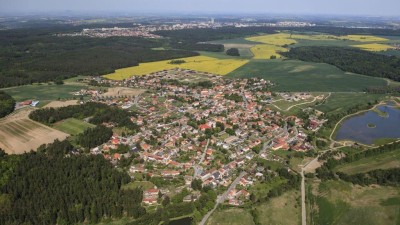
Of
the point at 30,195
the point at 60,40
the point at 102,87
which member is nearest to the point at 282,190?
the point at 30,195

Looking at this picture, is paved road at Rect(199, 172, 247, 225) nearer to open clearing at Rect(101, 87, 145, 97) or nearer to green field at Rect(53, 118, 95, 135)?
green field at Rect(53, 118, 95, 135)

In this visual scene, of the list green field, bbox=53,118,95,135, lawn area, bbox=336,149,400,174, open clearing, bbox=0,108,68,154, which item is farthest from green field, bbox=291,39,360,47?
open clearing, bbox=0,108,68,154

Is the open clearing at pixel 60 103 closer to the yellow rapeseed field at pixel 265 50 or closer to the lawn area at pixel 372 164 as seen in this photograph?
the lawn area at pixel 372 164

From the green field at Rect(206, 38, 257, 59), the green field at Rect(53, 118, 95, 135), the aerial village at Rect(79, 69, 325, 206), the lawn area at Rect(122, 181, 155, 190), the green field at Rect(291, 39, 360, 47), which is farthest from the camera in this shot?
the green field at Rect(291, 39, 360, 47)

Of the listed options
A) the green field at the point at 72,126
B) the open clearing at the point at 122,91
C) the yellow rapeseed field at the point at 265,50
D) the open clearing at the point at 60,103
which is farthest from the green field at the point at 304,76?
the green field at the point at 72,126

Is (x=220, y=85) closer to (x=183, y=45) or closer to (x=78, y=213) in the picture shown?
(x=78, y=213)

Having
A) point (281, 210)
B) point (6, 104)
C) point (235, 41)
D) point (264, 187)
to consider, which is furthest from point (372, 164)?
point (235, 41)
